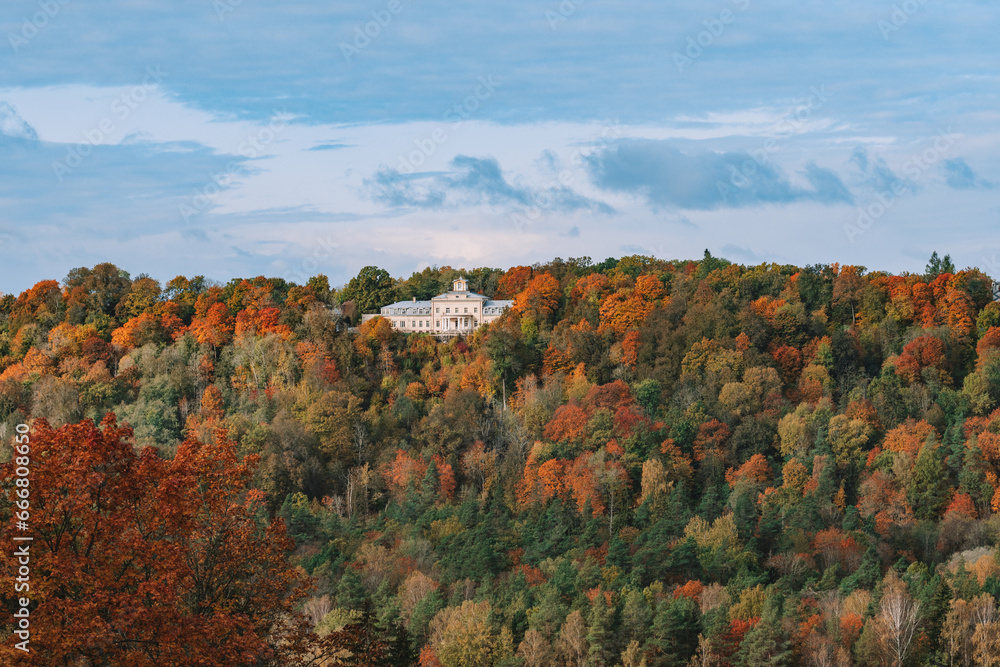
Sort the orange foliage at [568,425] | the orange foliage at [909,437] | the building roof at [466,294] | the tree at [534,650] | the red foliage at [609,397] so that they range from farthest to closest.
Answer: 1. the building roof at [466,294]
2. the red foliage at [609,397]
3. the orange foliage at [568,425]
4. the orange foliage at [909,437]
5. the tree at [534,650]

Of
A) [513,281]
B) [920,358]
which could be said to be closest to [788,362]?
[920,358]

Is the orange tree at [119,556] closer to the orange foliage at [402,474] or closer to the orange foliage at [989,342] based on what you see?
the orange foliage at [402,474]

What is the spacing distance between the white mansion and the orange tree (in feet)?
217

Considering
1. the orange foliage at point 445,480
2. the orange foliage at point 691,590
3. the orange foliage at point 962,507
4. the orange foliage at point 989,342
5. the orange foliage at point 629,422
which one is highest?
the orange foliage at point 989,342

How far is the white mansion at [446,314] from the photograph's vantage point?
86.6 meters

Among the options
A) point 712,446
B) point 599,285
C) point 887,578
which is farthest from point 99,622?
point 599,285

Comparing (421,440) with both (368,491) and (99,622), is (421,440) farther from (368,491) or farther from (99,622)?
(99,622)

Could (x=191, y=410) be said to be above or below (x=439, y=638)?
above

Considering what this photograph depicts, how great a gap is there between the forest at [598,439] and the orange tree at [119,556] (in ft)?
42.6

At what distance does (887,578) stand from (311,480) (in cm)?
3427

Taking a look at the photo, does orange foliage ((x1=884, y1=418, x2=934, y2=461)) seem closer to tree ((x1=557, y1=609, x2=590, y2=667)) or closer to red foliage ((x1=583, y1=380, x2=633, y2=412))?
red foliage ((x1=583, y1=380, x2=633, y2=412))

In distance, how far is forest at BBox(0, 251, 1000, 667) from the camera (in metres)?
52.4

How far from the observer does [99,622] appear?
1705cm

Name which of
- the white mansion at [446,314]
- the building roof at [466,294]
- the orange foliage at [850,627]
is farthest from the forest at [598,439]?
the building roof at [466,294]
